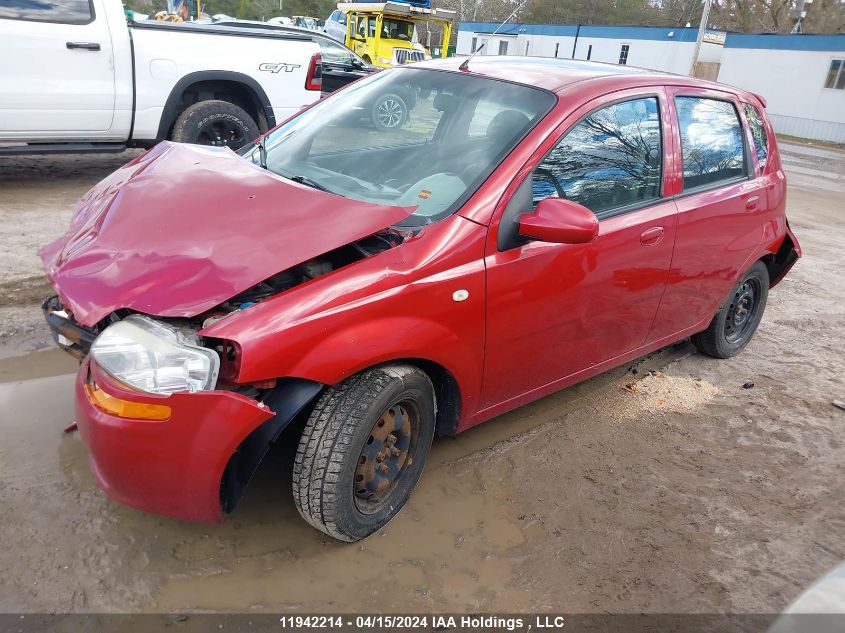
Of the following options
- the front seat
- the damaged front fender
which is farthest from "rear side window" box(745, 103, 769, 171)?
the damaged front fender

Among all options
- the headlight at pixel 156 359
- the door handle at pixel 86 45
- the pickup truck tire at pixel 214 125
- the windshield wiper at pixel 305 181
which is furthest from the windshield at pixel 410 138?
the door handle at pixel 86 45

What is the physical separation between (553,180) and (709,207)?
124cm

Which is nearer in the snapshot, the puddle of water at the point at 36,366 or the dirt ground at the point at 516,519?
the dirt ground at the point at 516,519

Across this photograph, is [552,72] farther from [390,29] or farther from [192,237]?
[390,29]

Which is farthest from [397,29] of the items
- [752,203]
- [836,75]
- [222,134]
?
[752,203]

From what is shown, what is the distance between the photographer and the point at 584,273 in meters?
3.06

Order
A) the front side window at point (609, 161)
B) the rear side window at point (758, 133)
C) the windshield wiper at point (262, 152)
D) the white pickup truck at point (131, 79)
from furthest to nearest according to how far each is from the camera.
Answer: the white pickup truck at point (131, 79), the rear side window at point (758, 133), the windshield wiper at point (262, 152), the front side window at point (609, 161)

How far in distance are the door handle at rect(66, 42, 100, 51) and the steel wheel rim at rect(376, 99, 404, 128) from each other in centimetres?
413

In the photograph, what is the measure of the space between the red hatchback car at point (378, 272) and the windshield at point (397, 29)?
61.0 ft

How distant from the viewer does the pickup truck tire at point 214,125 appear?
677cm

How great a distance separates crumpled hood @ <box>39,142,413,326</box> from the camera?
7.59 ft

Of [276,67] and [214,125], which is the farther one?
[276,67]

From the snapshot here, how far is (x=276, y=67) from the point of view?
23.5 feet

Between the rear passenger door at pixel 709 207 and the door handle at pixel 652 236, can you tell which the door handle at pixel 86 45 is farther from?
the door handle at pixel 652 236
